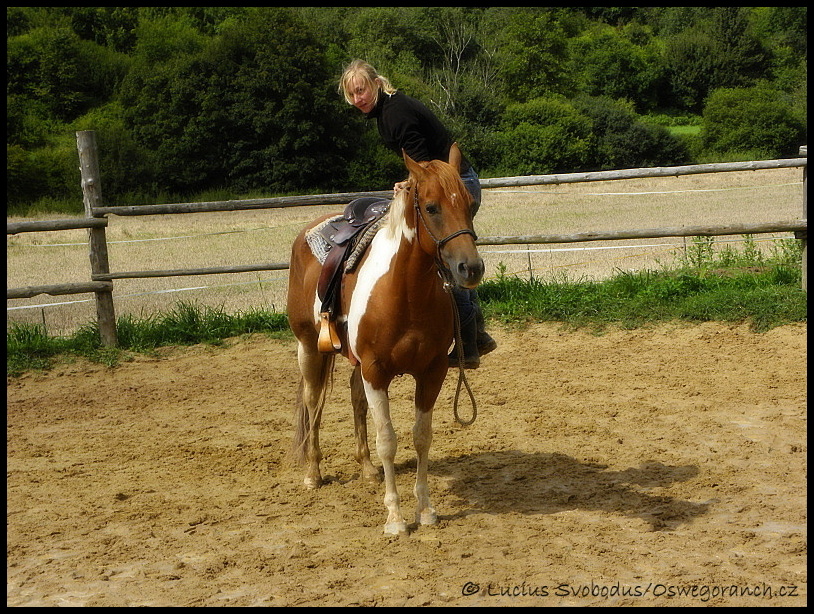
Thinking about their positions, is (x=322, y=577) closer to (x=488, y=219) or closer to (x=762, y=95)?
(x=488, y=219)

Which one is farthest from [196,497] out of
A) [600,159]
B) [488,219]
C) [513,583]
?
[600,159]

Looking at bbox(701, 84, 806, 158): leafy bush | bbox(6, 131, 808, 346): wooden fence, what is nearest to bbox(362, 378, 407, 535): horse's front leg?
bbox(6, 131, 808, 346): wooden fence

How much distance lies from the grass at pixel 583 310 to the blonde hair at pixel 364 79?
14.3 ft

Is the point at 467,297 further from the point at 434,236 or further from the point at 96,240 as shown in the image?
the point at 96,240

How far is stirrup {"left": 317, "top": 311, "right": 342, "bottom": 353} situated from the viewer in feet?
14.7

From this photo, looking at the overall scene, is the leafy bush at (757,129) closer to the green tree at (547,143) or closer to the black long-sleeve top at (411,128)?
the green tree at (547,143)

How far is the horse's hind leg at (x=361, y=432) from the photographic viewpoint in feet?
16.5

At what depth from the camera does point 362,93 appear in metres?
4.49

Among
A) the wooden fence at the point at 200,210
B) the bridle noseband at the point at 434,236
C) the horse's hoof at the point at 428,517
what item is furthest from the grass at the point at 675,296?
the bridle noseband at the point at 434,236

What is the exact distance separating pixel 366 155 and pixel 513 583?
27.5 meters

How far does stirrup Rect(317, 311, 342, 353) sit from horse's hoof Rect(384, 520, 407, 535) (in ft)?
3.16

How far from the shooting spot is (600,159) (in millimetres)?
30844

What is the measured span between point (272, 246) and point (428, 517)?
31.5 ft

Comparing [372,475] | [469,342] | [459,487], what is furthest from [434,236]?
[372,475]
